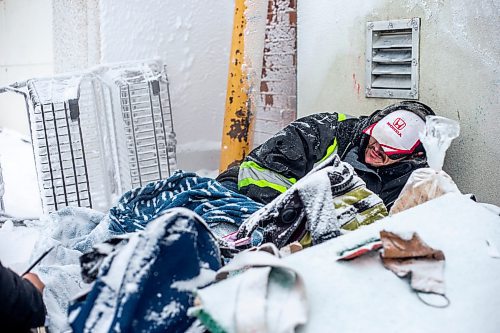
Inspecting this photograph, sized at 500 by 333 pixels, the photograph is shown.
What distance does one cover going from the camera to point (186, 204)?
2062mm

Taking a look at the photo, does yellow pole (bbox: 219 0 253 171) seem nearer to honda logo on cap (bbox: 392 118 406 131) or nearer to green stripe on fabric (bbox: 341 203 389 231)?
Answer: honda logo on cap (bbox: 392 118 406 131)

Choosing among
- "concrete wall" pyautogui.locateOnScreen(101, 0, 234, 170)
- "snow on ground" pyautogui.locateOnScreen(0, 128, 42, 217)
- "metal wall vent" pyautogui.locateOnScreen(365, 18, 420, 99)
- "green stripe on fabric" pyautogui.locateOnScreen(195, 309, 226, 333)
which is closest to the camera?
"green stripe on fabric" pyautogui.locateOnScreen(195, 309, 226, 333)

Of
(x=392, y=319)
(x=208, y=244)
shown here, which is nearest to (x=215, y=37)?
(x=208, y=244)

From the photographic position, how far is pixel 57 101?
2.94 metres

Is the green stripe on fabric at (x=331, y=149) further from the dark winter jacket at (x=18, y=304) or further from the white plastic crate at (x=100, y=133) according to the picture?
the dark winter jacket at (x=18, y=304)

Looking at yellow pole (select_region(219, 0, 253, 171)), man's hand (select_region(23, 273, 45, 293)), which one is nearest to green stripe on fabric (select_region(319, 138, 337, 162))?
yellow pole (select_region(219, 0, 253, 171))

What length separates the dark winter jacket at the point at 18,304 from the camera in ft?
3.92

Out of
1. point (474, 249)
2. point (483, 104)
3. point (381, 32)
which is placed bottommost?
point (474, 249)

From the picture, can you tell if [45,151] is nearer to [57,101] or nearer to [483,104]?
[57,101]

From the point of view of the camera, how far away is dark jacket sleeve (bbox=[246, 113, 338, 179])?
7.96 feet

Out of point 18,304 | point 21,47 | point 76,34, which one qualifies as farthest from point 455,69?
point 21,47

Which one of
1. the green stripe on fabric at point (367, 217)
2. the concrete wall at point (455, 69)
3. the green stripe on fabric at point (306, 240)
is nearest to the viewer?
the green stripe on fabric at point (306, 240)

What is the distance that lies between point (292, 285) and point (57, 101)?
2207mm

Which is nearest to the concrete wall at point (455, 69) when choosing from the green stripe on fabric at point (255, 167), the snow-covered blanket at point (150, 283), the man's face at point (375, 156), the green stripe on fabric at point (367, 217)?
the man's face at point (375, 156)
